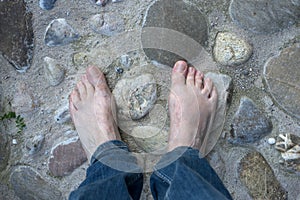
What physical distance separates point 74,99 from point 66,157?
0.19 metres

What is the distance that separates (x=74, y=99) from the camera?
4.35ft

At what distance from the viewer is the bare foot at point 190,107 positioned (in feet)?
4.26

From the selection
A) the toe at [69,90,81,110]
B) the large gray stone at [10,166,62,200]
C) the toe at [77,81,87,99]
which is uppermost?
the toe at [77,81,87,99]

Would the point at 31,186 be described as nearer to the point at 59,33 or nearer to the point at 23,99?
the point at 23,99

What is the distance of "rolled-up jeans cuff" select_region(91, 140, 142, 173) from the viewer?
4.09 ft

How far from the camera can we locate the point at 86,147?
1314mm

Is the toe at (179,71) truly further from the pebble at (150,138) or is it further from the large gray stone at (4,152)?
the large gray stone at (4,152)

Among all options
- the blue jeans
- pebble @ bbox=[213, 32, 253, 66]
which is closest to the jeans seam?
the blue jeans

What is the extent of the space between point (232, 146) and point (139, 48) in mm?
422

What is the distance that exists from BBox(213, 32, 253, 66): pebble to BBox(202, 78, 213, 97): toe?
3.0 inches

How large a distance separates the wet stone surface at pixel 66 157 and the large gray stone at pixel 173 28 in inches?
15.3

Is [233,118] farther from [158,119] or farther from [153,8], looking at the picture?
[153,8]

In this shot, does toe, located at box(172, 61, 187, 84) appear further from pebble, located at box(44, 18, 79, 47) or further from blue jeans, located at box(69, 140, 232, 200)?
pebble, located at box(44, 18, 79, 47)

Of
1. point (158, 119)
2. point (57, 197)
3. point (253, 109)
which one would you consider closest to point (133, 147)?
point (158, 119)
